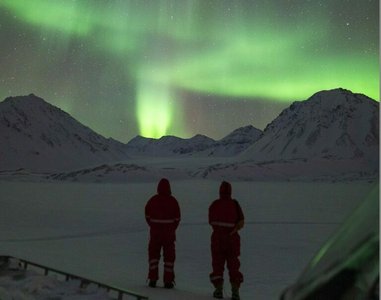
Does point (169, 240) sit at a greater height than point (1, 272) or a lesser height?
greater

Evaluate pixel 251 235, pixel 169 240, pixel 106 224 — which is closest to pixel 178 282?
pixel 169 240

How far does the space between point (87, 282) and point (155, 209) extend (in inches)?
56.4

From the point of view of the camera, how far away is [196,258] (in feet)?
38.1

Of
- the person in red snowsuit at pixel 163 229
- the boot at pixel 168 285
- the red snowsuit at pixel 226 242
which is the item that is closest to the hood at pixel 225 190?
the red snowsuit at pixel 226 242

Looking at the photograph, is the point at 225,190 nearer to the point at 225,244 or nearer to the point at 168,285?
the point at 225,244

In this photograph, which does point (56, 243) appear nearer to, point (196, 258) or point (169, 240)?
point (196, 258)

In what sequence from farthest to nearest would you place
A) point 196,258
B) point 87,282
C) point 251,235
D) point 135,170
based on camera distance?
1. point 135,170
2. point 251,235
3. point 196,258
4. point 87,282

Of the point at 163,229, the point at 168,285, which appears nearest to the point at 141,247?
the point at 168,285

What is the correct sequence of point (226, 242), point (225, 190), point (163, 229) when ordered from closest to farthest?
point (226, 242)
point (225, 190)
point (163, 229)

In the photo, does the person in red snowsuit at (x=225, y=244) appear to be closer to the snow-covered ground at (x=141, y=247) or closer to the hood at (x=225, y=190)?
the hood at (x=225, y=190)

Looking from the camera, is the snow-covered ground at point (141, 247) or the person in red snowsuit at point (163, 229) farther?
the snow-covered ground at point (141, 247)

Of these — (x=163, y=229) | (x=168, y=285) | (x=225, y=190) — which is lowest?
(x=168, y=285)

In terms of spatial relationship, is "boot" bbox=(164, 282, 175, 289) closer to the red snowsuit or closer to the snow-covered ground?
the snow-covered ground

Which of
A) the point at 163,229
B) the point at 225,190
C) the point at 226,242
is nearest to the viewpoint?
the point at 226,242
